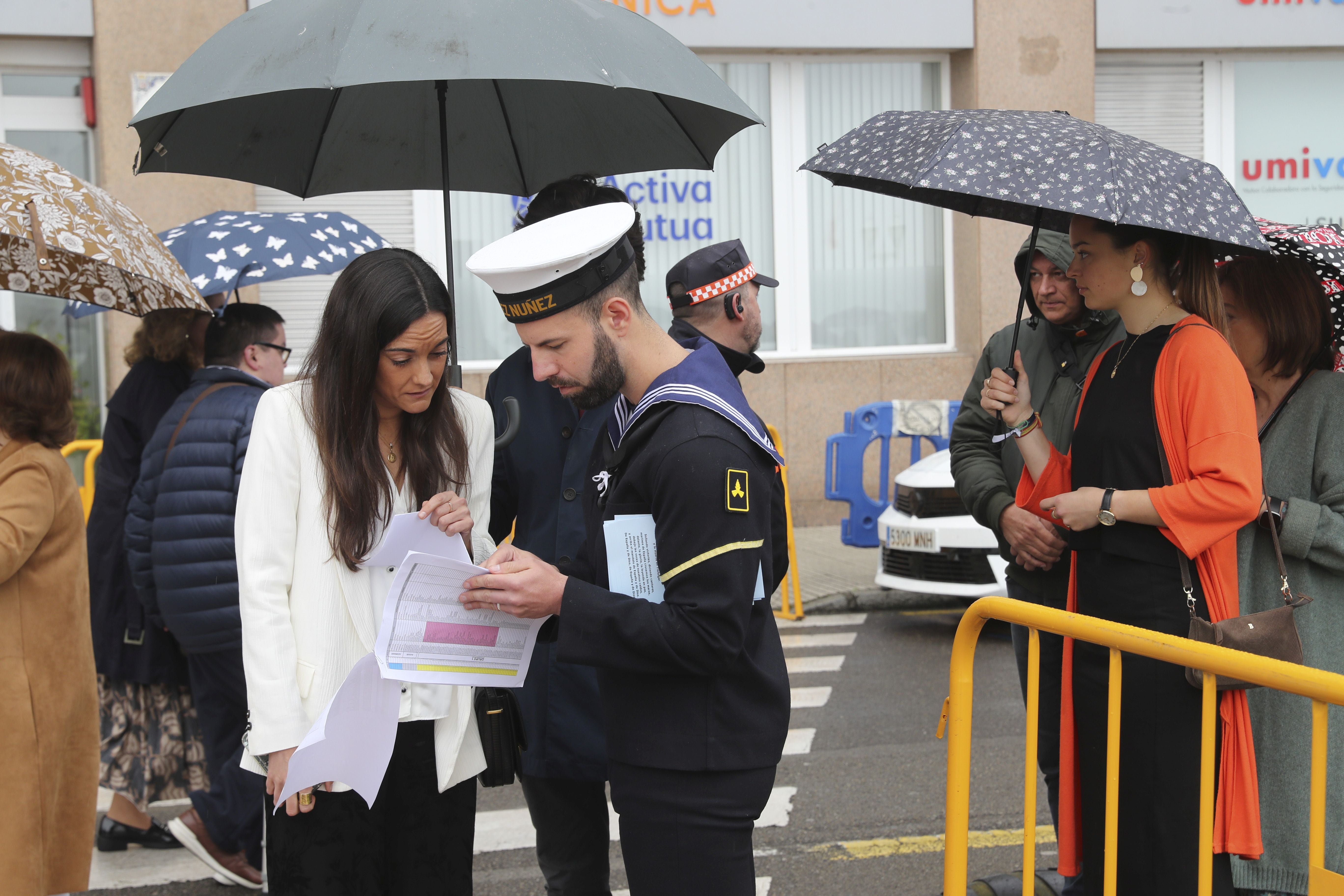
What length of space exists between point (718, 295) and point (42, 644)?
7.44 ft

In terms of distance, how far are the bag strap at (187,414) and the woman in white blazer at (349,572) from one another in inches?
67.7

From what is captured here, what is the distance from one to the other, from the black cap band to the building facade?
8848mm

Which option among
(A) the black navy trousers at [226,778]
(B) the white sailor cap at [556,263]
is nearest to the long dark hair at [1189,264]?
(B) the white sailor cap at [556,263]

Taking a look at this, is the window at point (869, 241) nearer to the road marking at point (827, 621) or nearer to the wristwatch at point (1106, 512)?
the road marking at point (827, 621)

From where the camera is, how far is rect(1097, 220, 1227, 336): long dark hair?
2957 mm

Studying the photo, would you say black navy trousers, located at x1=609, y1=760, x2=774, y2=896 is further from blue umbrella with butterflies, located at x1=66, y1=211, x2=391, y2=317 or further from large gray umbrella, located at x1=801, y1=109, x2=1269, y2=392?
blue umbrella with butterflies, located at x1=66, y1=211, x2=391, y2=317

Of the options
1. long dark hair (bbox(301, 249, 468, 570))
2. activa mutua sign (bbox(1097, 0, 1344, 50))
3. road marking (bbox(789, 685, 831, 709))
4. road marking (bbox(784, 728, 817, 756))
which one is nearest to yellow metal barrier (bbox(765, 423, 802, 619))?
road marking (bbox(789, 685, 831, 709))

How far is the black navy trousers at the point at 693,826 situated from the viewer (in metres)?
2.26

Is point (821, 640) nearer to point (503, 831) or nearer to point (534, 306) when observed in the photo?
point (503, 831)

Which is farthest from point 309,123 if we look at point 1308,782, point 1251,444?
point 1308,782

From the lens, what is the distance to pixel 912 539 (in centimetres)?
782

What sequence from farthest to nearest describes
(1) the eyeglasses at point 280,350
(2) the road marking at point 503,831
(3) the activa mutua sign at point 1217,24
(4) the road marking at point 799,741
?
(3) the activa mutua sign at point 1217,24, (4) the road marking at point 799,741, (2) the road marking at point 503,831, (1) the eyeglasses at point 280,350

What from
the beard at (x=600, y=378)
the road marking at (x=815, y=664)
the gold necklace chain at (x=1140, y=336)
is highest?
the gold necklace chain at (x=1140, y=336)

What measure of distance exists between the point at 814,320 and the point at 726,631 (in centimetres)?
1054
